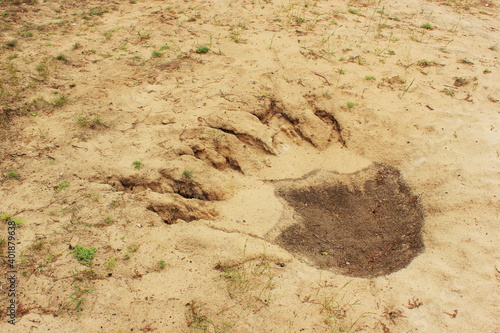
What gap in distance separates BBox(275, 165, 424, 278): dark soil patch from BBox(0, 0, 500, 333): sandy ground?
20 mm

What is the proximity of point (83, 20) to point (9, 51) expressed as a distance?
1.44 metres

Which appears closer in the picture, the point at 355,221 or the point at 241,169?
the point at 355,221

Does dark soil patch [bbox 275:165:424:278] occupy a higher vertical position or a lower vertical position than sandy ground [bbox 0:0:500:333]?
lower

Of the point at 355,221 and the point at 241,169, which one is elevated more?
the point at 241,169

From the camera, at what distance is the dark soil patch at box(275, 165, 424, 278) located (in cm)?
298

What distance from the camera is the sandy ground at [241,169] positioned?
244 cm

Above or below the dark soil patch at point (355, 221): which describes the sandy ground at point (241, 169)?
above

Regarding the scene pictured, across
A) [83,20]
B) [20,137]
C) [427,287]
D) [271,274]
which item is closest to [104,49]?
[83,20]

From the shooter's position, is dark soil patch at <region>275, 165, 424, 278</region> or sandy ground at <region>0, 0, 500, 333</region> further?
dark soil patch at <region>275, 165, 424, 278</region>

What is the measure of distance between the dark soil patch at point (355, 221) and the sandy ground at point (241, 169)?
2cm

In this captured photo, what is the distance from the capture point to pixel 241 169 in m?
3.82

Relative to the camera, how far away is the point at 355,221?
347 centimetres

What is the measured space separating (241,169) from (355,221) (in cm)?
130

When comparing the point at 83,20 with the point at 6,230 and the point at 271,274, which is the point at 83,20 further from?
the point at 271,274
